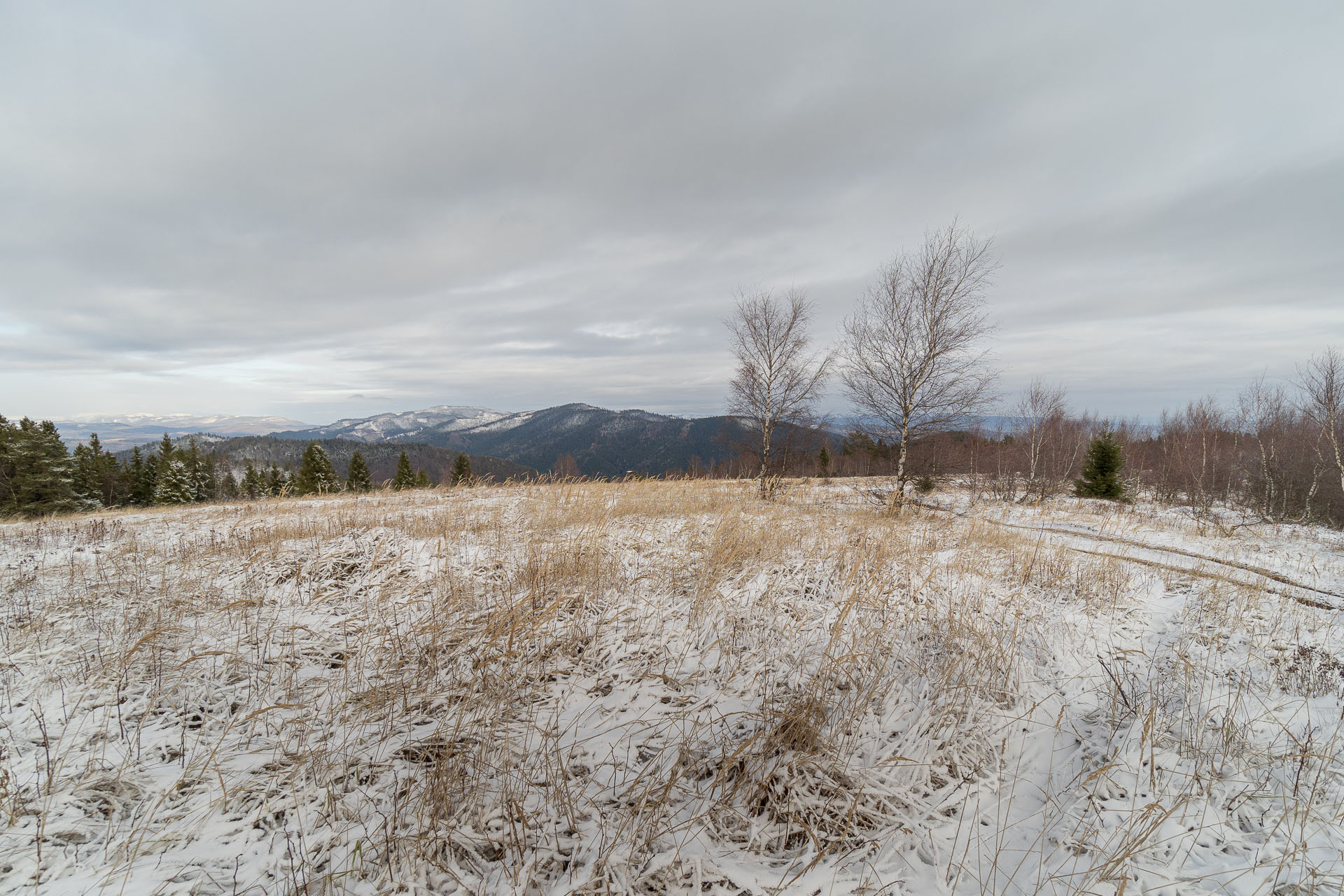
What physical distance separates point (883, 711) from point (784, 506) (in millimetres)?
7480

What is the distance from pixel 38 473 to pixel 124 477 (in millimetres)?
18747

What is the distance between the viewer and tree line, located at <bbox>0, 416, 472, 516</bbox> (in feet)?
92.0

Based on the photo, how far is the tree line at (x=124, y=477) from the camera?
28047 mm

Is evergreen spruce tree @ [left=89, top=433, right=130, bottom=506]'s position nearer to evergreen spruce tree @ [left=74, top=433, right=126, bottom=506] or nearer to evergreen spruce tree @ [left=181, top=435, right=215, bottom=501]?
evergreen spruce tree @ [left=74, top=433, right=126, bottom=506]

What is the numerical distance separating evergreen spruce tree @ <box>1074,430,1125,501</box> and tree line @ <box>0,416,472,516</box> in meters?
33.5

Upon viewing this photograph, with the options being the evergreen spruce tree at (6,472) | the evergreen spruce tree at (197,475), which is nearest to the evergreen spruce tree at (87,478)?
the evergreen spruce tree at (6,472)

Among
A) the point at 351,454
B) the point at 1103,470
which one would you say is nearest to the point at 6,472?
the point at 1103,470

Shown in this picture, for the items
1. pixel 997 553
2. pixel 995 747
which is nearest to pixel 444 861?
pixel 995 747

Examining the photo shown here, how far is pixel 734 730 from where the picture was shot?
2980mm

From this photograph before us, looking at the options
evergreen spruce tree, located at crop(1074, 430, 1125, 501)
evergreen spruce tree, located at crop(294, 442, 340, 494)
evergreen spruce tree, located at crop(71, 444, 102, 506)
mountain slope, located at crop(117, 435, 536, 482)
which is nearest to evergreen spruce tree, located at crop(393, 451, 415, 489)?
evergreen spruce tree, located at crop(294, 442, 340, 494)

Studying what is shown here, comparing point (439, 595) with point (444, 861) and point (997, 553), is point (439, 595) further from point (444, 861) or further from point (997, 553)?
point (997, 553)

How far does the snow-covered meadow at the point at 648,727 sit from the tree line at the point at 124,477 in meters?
11.3

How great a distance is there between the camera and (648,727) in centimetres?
297

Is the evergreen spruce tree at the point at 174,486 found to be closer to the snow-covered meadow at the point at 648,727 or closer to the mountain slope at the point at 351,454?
the snow-covered meadow at the point at 648,727
